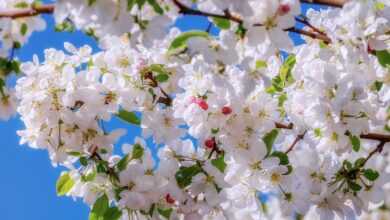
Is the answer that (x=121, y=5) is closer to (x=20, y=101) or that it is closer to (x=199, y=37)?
(x=199, y=37)

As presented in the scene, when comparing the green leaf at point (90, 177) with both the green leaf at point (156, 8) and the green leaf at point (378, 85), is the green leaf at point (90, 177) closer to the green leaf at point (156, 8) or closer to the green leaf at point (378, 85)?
the green leaf at point (156, 8)

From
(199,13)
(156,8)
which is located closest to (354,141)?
(199,13)

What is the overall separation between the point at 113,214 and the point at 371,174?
0.96 metres

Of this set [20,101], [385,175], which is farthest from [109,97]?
[385,175]

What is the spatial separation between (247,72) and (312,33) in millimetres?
373

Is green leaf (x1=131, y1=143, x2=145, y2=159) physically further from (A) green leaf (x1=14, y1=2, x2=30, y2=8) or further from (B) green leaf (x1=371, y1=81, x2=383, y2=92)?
(B) green leaf (x1=371, y1=81, x2=383, y2=92)

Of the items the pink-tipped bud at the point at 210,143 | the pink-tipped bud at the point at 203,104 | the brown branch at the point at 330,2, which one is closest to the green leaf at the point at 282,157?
the pink-tipped bud at the point at 210,143

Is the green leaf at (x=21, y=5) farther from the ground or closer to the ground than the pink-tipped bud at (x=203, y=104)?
farther from the ground

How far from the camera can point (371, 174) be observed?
106 inches

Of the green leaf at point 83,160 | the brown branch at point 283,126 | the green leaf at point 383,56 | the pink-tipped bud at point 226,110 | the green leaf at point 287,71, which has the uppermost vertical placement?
the green leaf at point 383,56

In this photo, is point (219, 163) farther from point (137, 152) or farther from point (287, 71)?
point (287, 71)

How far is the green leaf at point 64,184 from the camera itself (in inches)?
111

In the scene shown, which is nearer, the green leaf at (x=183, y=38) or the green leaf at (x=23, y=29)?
the green leaf at (x=183, y=38)

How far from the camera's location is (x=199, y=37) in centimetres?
226
